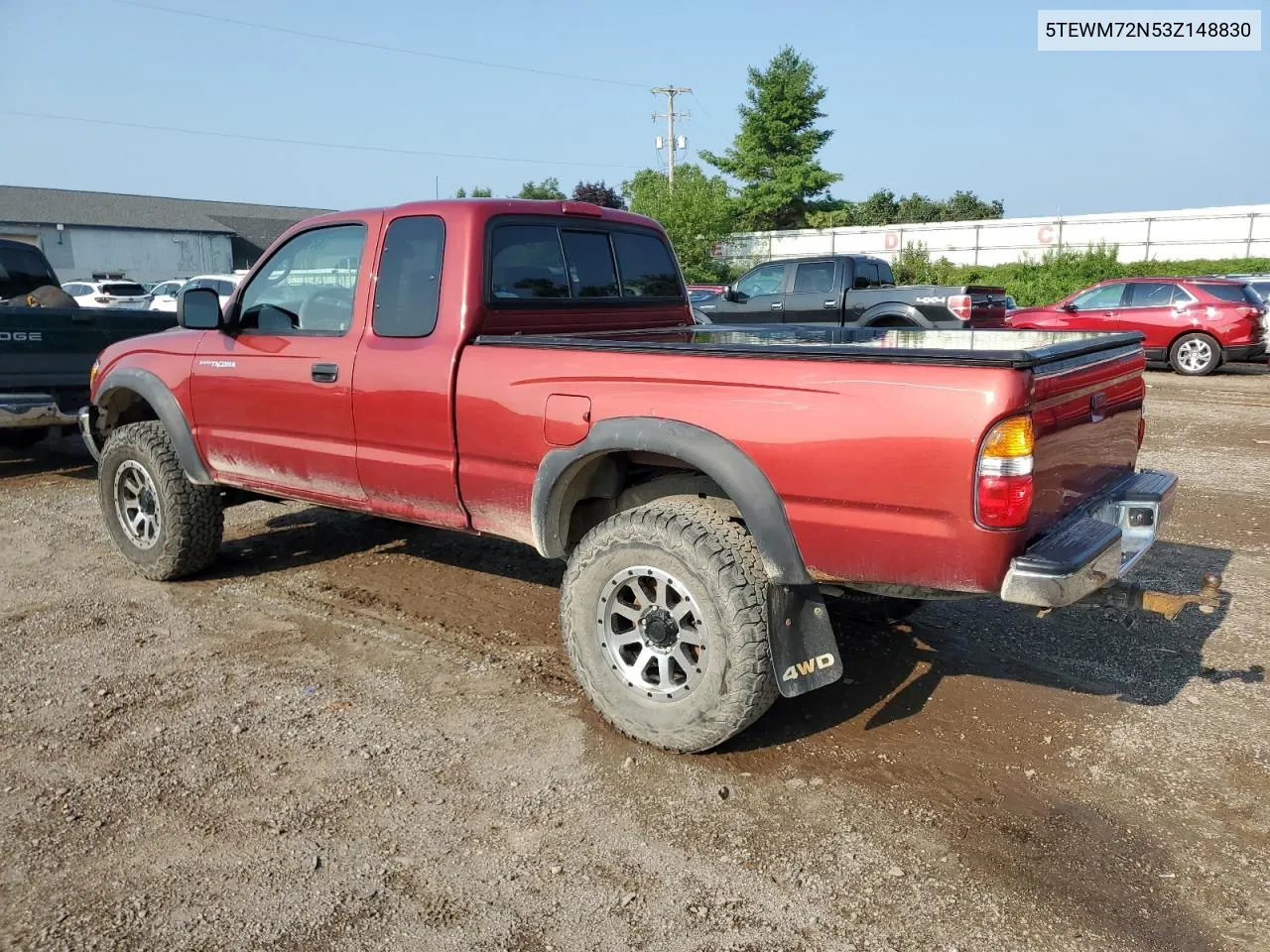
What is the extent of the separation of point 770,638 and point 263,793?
1.76m

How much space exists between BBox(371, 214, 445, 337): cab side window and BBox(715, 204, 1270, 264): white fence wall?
27.5m

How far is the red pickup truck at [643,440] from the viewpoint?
2.90 m

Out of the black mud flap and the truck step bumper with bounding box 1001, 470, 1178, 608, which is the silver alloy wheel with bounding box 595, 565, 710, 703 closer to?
the black mud flap

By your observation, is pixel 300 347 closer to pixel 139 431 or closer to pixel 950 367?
pixel 139 431

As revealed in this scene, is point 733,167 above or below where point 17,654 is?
above

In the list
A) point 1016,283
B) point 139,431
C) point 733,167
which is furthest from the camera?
point 733,167

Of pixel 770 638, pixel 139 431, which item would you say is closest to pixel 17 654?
pixel 139 431

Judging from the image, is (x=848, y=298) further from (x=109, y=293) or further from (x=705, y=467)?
(x=109, y=293)

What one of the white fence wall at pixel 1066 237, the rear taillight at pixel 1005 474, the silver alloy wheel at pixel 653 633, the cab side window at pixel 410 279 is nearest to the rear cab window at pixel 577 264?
the cab side window at pixel 410 279

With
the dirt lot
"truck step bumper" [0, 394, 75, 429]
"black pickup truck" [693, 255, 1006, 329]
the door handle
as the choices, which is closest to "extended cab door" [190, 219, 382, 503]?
the door handle

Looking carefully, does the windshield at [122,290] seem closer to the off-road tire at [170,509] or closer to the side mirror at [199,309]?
the off-road tire at [170,509]

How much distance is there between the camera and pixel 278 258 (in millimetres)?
4961

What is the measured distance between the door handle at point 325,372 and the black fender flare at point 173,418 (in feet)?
3.71

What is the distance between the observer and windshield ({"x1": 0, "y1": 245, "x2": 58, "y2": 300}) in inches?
376
